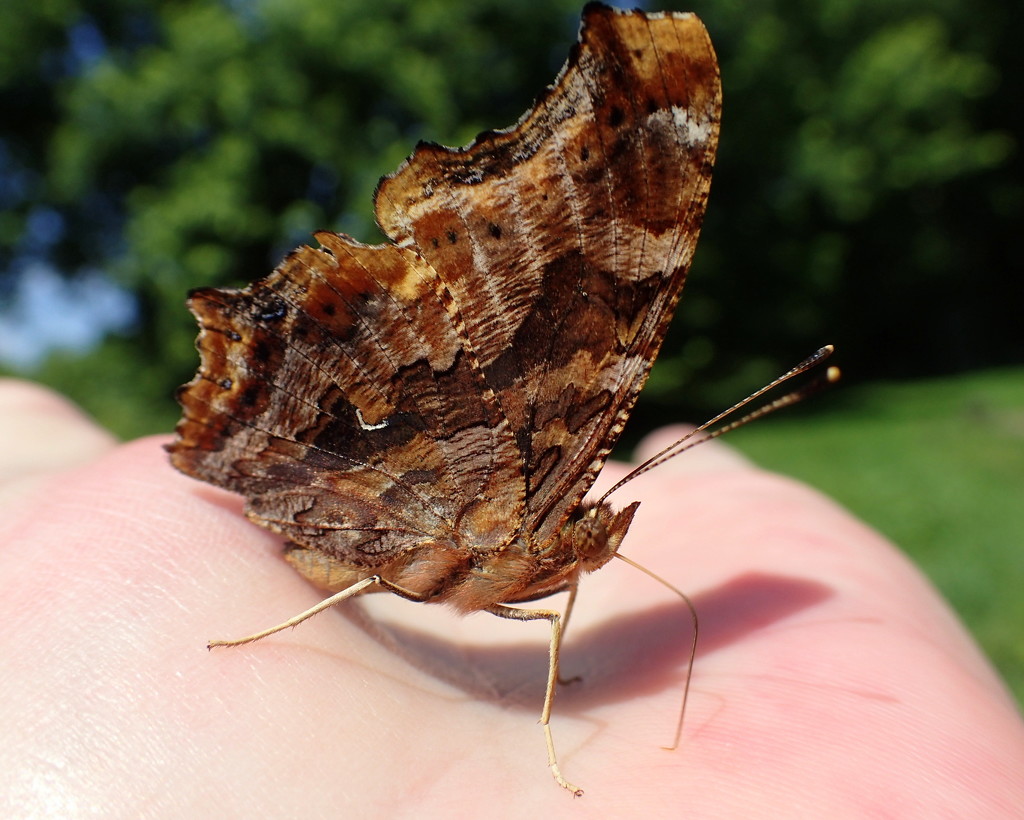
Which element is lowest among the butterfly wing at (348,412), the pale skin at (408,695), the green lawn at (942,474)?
the green lawn at (942,474)

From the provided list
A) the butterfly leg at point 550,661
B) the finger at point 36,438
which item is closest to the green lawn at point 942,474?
the butterfly leg at point 550,661

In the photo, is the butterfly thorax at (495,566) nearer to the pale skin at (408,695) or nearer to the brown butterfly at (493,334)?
the brown butterfly at (493,334)

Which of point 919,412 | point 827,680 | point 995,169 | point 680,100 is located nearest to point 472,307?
point 680,100

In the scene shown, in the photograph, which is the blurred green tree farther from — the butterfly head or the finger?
the butterfly head

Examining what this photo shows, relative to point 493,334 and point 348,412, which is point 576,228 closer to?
point 493,334

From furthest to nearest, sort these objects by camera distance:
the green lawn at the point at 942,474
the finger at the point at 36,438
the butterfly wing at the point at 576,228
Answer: the green lawn at the point at 942,474 → the finger at the point at 36,438 → the butterfly wing at the point at 576,228

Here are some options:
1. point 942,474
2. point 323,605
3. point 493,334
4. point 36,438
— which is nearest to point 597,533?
point 493,334
